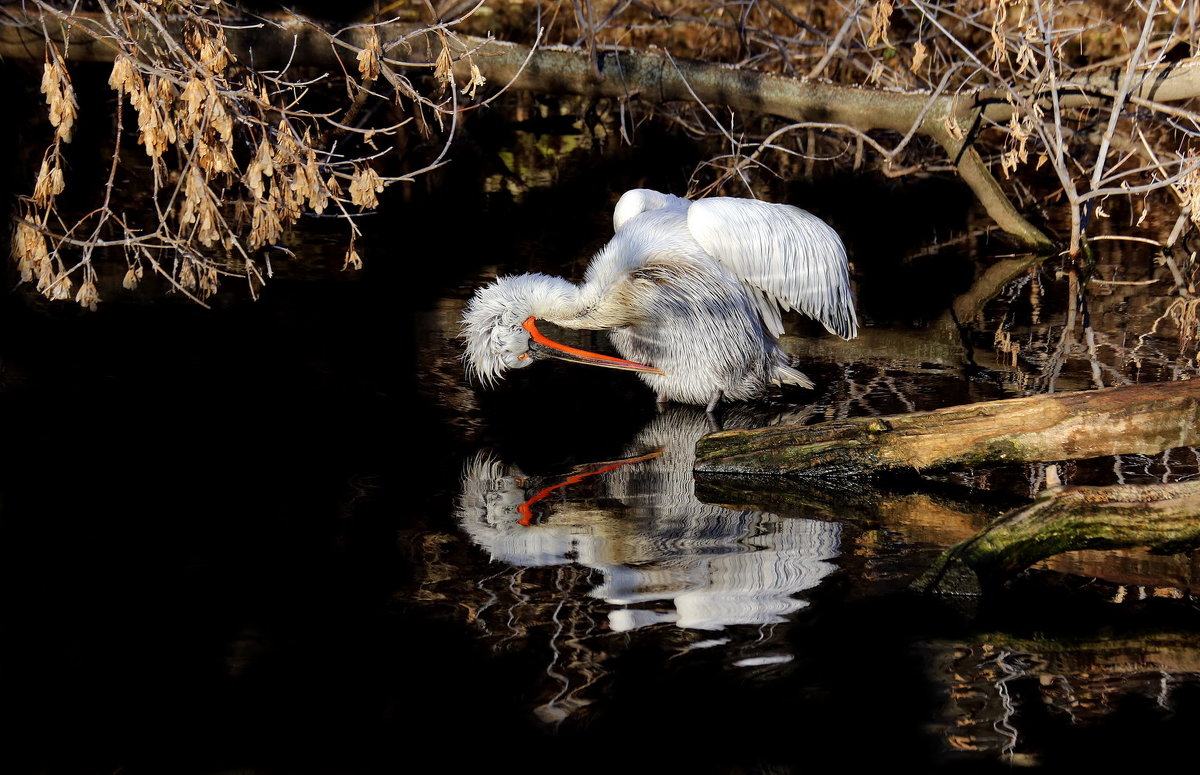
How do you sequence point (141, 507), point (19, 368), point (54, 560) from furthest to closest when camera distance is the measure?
point (19, 368)
point (141, 507)
point (54, 560)

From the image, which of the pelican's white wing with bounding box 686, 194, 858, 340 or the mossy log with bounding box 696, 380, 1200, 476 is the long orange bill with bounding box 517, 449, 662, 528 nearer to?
the mossy log with bounding box 696, 380, 1200, 476

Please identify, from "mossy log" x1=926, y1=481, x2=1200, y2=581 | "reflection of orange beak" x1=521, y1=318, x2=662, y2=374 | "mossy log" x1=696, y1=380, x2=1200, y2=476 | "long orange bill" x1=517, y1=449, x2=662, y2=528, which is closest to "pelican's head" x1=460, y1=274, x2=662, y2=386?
"reflection of orange beak" x1=521, y1=318, x2=662, y2=374

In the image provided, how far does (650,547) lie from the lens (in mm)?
4090

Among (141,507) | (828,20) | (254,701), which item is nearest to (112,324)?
(141,507)

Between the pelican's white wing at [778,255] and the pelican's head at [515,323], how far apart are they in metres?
0.68

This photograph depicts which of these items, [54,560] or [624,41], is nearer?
[54,560]

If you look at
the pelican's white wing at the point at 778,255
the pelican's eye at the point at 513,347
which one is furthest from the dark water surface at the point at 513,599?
the pelican's white wing at the point at 778,255

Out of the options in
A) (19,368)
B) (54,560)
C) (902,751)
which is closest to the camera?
(902,751)

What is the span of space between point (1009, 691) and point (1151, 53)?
821 cm

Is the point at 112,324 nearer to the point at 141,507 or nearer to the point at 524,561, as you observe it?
the point at 141,507

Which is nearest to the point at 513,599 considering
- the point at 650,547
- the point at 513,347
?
the point at 650,547

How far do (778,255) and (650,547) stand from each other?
85.6 inches

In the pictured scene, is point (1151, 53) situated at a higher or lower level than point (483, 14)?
lower

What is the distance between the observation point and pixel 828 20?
13.3 m
